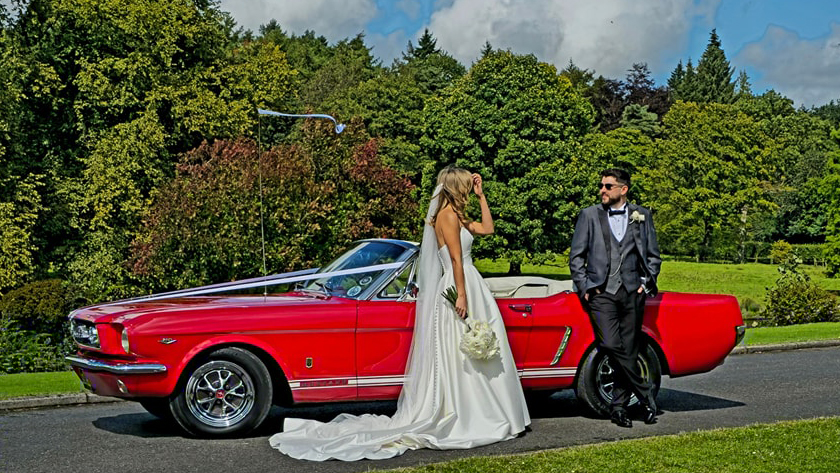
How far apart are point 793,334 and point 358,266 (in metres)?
12.6

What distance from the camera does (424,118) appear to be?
167ft

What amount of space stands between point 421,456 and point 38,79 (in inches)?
1348

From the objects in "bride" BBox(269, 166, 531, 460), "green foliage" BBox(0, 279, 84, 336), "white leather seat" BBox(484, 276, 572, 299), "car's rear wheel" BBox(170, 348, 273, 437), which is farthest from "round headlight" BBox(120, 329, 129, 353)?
"green foliage" BBox(0, 279, 84, 336)

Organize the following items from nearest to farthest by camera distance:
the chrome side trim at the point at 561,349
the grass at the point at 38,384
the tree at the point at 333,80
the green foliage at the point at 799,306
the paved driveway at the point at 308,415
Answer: the paved driveway at the point at 308,415
the chrome side trim at the point at 561,349
the grass at the point at 38,384
the green foliage at the point at 799,306
the tree at the point at 333,80

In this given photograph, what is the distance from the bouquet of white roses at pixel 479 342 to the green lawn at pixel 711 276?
41.6 metres

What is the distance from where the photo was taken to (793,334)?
62.7 ft

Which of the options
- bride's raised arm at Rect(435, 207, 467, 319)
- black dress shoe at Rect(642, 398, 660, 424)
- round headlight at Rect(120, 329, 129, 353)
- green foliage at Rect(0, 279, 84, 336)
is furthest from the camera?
green foliage at Rect(0, 279, 84, 336)

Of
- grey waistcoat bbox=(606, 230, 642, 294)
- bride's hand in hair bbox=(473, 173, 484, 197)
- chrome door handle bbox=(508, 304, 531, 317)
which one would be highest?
bride's hand in hair bbox=(473, 173, 484, 197)

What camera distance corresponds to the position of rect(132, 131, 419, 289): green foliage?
28828 millimetres

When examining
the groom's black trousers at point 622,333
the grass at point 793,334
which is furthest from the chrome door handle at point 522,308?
the grass at point 793,334

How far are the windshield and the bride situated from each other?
0.46m

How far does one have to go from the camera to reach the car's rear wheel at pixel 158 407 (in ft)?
29.5

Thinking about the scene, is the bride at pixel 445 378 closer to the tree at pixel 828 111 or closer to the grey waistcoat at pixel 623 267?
the grey waistcoat at pixel 623 267

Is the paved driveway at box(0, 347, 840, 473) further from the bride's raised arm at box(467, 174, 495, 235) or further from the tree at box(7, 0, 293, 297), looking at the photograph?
the tree at box(7, 0, 293, 297)
